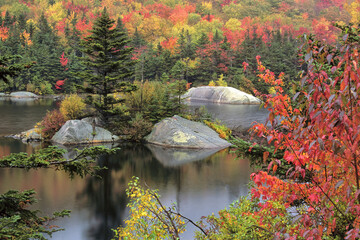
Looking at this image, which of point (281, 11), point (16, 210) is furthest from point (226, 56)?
point (281, 11)

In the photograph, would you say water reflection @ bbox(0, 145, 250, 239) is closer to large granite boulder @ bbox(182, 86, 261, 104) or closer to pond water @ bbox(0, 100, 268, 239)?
pond water @ bbox(0, 100, 268, 239)

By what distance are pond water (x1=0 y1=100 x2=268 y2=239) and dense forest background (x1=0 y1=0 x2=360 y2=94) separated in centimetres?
586

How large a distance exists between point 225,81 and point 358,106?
178 feet

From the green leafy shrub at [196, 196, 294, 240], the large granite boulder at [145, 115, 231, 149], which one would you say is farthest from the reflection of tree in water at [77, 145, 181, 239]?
the green leafy shrub at [196, 196, 294, 240]

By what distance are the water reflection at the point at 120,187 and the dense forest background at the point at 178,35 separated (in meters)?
6.11

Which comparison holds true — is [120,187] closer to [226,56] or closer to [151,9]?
[226,56]

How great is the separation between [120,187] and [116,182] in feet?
2.60

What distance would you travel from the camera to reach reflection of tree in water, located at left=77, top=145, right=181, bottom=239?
11.7 meters

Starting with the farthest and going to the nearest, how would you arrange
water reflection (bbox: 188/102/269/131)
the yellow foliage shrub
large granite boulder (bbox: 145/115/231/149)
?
1. water reflection (bbox: 188/102/269/131)
2. the yellow foliage shrub
3. large granite boulder (bbox: 145/115/231/149)

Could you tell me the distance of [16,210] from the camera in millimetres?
5219

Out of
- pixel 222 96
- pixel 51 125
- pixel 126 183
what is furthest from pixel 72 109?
pixel 222 96

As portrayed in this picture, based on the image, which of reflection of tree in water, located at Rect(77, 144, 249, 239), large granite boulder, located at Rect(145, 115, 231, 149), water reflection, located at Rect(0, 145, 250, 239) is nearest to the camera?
water reflection, located at Rect(0, 145, 250, 239)

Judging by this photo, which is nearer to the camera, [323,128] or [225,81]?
[323,128]

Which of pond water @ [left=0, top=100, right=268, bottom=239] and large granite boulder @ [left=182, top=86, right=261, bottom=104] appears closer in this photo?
pond water @ [left=0, top=100, right=268, bottom=239]
